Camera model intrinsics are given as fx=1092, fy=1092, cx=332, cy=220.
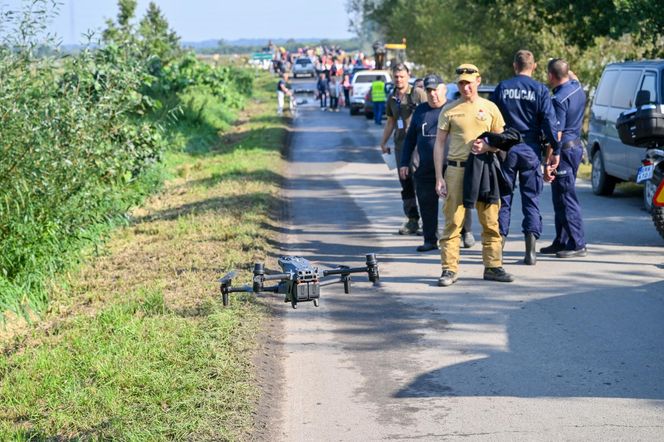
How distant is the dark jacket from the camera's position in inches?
378

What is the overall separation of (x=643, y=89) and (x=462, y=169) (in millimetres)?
5824

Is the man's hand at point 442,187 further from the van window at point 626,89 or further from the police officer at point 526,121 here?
the van window at point 626,89

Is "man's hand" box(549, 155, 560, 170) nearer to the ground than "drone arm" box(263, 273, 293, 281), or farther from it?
farther from it

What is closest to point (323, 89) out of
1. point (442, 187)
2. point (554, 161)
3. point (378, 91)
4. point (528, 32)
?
point (378, 91)

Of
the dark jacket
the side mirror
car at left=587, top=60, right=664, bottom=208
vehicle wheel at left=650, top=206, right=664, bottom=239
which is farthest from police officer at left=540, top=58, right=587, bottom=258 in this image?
car at left=587, top=60, right=664, bottom=208

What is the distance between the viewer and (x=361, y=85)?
40.6 meters

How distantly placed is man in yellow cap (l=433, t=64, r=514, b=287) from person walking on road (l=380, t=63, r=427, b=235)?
2.59 meters

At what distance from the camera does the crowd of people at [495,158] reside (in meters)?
9.70

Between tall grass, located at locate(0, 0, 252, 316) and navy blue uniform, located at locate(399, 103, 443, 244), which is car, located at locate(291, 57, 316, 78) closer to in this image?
tall grass, located at locate(0, 0, 252, 316)

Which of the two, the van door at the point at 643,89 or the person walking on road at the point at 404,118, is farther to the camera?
the van door at the point at 643,89

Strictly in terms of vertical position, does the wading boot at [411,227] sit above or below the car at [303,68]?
above

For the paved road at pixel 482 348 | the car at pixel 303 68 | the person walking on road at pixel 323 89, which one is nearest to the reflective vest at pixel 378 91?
the person walking on road at pixel 323 89

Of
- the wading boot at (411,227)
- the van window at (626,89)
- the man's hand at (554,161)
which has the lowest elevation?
the wading boot at (411,227)

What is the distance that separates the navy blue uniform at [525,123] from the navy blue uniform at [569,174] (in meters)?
0.51
